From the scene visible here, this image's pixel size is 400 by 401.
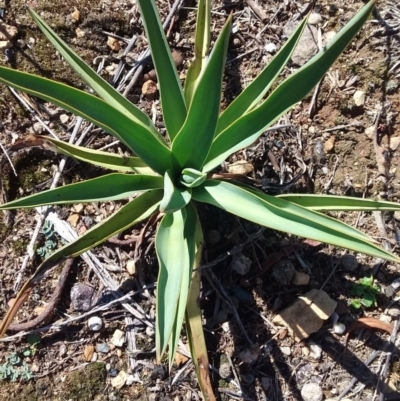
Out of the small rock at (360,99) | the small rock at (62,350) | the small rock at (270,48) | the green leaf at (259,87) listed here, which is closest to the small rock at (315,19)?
the small rock at (270,48)

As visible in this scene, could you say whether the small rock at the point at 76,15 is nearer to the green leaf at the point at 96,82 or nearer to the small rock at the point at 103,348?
the green leaf at the point at 96,82

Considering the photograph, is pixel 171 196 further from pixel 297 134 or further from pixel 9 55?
pixel 9 55

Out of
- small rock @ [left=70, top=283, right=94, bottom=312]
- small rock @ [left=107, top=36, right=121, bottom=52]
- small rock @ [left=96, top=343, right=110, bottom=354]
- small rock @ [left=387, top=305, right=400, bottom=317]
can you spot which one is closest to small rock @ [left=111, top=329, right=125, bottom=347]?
small rock @ [left=96, top=343, right=110, bottom=354]

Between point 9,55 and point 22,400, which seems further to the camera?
point 9,55

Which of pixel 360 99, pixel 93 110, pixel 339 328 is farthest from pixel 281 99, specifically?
pixel 339 328

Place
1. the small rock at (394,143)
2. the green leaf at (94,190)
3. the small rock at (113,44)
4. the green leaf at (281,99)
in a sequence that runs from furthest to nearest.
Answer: the small rock at (113,44) < the small rock at (394,143) < the green leaf at (94,190) < the green leaf at (281,99)

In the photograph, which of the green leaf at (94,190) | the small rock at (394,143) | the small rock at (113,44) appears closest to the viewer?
the green leaf at (94,190)

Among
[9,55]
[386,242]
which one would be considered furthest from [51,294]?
[386,242]
